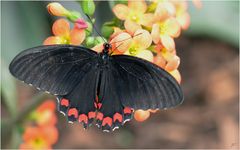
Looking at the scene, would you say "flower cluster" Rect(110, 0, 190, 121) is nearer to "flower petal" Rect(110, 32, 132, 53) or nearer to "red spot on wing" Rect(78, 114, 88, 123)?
"flower petal" Rect(110, 32, 132, 53)

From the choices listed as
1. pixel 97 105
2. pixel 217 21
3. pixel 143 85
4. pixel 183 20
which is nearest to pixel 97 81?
pixel 97 105

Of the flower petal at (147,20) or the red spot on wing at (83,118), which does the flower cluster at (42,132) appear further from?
the flower petal at (147,20)

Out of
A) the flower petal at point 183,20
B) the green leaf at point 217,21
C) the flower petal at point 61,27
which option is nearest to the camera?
the flower petal at point 61,27

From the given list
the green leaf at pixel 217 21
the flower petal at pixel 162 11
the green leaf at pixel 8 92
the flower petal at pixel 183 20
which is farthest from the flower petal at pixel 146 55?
the green leaf at pixel 217 21

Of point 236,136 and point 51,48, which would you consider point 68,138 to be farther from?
point 51,48

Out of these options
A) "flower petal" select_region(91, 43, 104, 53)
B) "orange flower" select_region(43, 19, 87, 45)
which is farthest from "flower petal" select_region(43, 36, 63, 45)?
"flower petal" select_region(91, 43, 104, 53)
